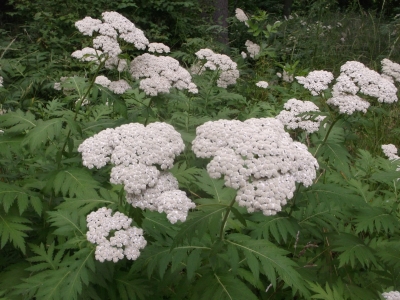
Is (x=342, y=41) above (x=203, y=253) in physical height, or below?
below

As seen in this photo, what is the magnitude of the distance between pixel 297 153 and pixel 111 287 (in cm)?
174

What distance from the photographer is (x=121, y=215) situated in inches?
107

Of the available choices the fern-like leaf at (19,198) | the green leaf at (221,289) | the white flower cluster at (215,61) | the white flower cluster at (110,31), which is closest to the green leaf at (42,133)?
the fern-like leaf at (19,198)

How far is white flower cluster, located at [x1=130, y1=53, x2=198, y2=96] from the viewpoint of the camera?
3.91m

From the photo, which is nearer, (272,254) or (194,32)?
(272,254)

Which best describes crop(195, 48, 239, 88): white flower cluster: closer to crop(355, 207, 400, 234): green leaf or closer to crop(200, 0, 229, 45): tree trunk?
crop(355, 207, 400, 234): green leaf

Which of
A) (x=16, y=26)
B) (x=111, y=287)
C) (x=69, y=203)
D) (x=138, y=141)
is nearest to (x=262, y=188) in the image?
(x=138, y=141)

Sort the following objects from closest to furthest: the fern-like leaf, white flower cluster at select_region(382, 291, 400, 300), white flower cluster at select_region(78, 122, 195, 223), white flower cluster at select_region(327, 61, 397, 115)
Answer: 1. white flower cluster at select_region(382, 291, 400, 300)
2. white flower cluster at select_region(78, 122, 195, 223)
3. the fern-like leaf
4. white flower cluster at select_region(327, 61, 397, 115)

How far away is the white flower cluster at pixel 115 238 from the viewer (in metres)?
2.55

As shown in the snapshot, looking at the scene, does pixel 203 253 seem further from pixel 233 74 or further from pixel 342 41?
pixel 342 41

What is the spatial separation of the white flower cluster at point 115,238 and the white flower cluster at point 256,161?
0.69 m

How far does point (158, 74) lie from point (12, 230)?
211 centimetres

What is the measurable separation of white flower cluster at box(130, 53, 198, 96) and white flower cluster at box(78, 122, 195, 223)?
37.3 inches

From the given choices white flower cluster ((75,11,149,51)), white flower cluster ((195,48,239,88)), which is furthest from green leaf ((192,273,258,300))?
white flower cluster ((195,48,239,88))
